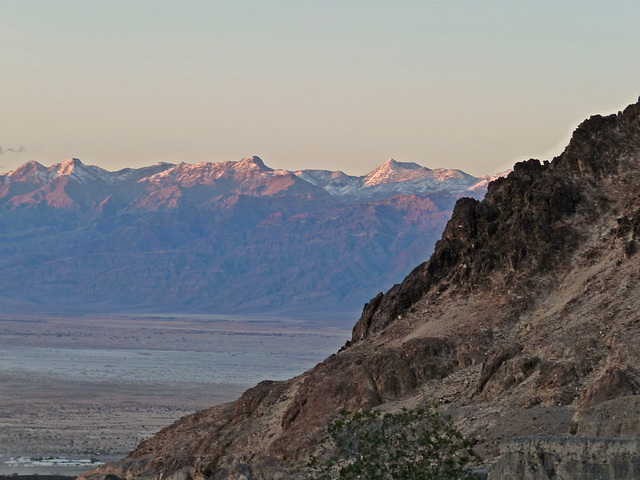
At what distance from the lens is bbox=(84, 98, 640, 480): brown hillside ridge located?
4388 cm

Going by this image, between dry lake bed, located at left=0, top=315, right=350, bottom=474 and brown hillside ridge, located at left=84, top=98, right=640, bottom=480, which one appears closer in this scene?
Result: brown hillside ridge, located at left=84, top=98, right=640, bottom=480

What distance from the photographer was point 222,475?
4781 centimetres

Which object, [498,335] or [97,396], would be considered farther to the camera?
[97,396]

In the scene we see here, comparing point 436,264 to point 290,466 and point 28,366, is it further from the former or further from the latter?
point 28,366

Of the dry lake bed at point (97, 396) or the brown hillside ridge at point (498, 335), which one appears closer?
the brown hillside ridge at point (498, 335)

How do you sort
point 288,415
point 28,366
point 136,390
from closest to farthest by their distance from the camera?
point 288,415
point 136,390
point 28,366

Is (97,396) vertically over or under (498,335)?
under

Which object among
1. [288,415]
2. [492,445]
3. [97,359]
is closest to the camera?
[492,445]

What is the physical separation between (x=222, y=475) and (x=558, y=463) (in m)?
23.9

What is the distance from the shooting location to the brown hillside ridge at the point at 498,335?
144 feet

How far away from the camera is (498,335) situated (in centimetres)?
5431

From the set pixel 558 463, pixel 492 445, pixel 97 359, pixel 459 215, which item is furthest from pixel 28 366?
pixel 558 463

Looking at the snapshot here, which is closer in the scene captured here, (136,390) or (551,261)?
(551,261)

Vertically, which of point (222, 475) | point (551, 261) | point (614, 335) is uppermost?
point (551, 261)
